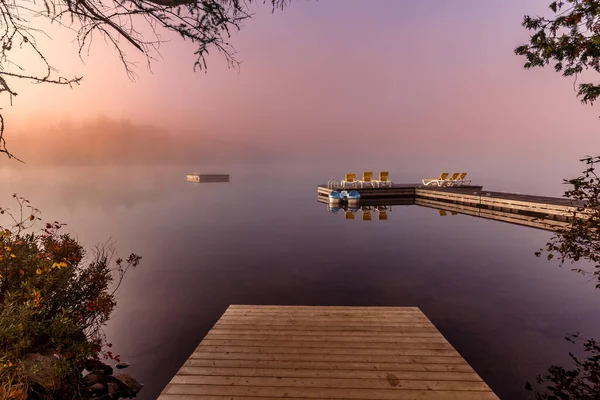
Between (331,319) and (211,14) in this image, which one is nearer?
(211,14)

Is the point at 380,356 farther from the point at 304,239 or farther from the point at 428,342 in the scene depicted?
the point at 304,239

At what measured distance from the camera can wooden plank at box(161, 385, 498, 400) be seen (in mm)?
3273

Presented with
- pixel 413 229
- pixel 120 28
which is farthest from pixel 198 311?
pixel 413 229

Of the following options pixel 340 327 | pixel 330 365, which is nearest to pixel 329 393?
pixel 330 365

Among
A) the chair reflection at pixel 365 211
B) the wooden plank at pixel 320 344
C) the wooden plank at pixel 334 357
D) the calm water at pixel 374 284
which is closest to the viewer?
the wooden plank at pixel 334 357

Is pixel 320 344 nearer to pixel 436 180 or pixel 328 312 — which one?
pixel 328 312

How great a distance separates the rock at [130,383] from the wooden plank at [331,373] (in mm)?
2183

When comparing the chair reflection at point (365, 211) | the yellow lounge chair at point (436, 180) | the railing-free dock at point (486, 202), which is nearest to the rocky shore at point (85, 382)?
the railing-free dock at point (486, 202)

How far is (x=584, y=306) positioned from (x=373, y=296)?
6038 mm

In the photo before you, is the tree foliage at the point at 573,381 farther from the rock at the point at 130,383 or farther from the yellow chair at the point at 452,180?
the yellow chair at the point at 452,180

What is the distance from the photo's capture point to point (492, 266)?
12.3 metres

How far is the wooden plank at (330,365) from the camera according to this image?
12.3ft

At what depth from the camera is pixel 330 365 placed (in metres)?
3.85

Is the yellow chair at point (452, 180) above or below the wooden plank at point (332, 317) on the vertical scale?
above
